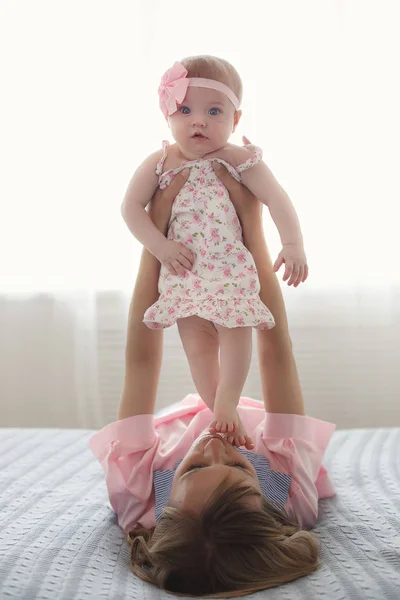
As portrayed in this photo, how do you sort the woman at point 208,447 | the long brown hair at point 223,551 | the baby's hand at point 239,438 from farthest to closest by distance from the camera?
the baby's hand at point 239,438, the woman at point 208,447, the long brown hair at point 223,551

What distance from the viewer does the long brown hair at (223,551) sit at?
96 centimetres

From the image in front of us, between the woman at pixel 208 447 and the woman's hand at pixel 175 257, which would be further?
the woman's hand at pixel 175 257

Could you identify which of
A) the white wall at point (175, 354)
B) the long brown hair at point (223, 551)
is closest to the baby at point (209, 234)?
the long brown hair at point (223, 551)

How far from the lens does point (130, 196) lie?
1352 millimetres

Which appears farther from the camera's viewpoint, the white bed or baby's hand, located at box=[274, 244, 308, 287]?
baby's hand, located at box=[274, 244, 308, 287]

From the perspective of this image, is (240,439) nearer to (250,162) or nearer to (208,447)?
(208,447)

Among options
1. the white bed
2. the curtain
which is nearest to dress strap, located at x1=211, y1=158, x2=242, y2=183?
the white bed

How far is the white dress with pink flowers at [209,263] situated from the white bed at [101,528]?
14.8 inches

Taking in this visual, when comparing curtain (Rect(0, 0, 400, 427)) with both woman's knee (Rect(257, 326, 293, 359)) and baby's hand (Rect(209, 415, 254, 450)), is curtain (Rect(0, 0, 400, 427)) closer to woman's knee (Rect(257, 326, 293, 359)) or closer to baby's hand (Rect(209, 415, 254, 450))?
woman's knee (Rect(257, 326, 293, 359))

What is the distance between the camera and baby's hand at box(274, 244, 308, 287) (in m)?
1.27

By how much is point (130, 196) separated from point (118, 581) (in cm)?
67

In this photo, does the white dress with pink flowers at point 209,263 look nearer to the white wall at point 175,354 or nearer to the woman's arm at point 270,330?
the woman's arm at point 270,330

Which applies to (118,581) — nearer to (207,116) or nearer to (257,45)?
(207,116)

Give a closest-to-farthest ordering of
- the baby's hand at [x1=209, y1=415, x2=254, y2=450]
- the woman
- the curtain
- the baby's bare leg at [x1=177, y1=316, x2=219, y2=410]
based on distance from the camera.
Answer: the woman
the baby's hand at [x1=209, y1=415, x2=254, y2=450]
the baby's bare leg at [x1=177, y1=316, x2=219, y2=410]
the curtain
